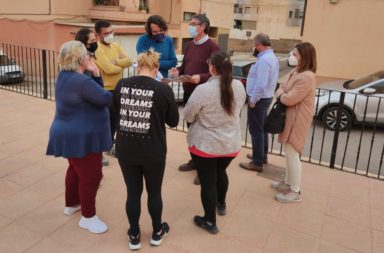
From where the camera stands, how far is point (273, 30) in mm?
40812

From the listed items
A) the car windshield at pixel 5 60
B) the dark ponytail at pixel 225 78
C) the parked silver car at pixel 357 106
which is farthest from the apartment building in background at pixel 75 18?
the dark ponytail at pixel 225 78

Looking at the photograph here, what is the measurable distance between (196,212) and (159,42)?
200 centimetres

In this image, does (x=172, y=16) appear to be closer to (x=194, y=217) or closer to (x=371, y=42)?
(x=371, y=42)

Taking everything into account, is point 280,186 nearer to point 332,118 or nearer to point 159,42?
point 159,42

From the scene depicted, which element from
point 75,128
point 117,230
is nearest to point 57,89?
point 75,128

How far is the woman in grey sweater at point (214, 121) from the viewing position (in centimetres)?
282

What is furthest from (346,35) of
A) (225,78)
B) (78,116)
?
(78,116)

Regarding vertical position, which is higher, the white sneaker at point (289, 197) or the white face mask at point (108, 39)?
the white face mask at point (108, 39)

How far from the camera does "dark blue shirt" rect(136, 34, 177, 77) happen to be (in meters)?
4.21

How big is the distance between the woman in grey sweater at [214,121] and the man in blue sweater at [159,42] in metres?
1.41

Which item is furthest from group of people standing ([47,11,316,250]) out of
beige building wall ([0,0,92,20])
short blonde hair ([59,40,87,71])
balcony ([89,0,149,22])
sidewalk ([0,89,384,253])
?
balcony ([89,0,149,22])

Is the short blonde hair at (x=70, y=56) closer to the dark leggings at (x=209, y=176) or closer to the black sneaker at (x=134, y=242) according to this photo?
the dark leggings at (x=209, y=176)

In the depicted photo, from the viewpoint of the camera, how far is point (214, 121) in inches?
113

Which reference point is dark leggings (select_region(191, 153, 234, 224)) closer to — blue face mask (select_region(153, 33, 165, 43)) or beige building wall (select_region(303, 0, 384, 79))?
blue face mask (select_region(153, 33, 165, 43))
